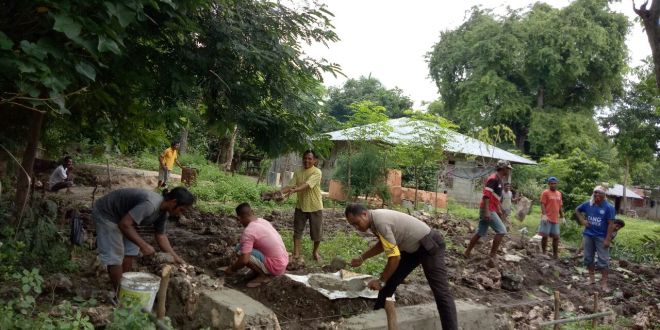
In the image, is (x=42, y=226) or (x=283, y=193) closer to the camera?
(x=42, y=226)

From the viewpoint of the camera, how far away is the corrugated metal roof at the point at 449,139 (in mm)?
Result: 15453

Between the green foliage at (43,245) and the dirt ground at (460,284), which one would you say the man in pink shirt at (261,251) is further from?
the green foliage at (43,245)

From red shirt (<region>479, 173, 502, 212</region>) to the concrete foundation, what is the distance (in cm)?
285

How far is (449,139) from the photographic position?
15.5 metres

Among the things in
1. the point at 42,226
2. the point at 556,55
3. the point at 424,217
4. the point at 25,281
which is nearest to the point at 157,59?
the point at 42,226

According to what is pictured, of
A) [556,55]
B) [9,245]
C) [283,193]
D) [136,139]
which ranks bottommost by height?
[9,245]

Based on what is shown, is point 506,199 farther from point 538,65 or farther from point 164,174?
point 538,65

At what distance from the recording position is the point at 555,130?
28.2 meters

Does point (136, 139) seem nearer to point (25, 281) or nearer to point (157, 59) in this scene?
point (157, 59)

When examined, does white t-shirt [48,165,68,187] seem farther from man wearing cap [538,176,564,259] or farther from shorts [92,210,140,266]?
man wearing cap [538,176,564,259]

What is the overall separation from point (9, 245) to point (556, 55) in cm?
2821

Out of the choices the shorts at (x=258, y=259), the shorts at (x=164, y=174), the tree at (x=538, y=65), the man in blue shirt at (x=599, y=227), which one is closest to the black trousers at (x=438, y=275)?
the shorts at (x=258, y=259)

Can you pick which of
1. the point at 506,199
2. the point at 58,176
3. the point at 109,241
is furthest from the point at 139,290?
the point at 506,199

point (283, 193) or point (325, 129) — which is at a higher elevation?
point (325, 129)
